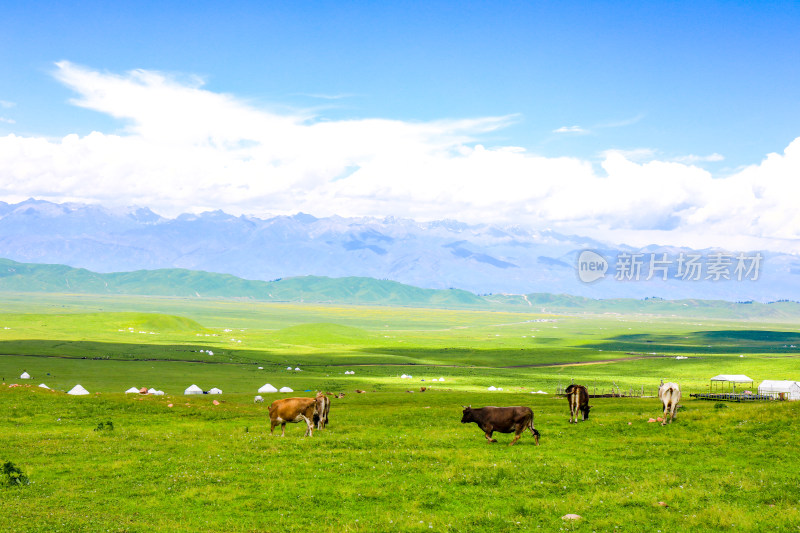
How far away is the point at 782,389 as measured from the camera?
2992 inches

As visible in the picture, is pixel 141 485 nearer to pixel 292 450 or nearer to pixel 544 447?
pixel 292 450

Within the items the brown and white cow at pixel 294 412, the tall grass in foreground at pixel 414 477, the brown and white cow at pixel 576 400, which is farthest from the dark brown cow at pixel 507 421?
the brown and white cow at pixel 294 412

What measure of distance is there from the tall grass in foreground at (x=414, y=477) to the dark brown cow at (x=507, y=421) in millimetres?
846

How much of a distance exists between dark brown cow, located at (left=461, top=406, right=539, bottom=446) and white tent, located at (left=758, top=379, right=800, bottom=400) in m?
56.5

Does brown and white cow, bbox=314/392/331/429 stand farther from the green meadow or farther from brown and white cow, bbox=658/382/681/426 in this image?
brown and white cow, bbox=658/382/681/426

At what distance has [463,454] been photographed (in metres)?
28.0

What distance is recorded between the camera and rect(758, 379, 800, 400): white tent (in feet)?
235

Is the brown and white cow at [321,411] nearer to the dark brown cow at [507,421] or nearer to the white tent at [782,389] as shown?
the dark brown cow at [507,421]

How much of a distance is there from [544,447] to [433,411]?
20094 millimetres

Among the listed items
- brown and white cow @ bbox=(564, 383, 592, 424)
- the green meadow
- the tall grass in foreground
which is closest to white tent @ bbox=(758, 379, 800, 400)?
the green meadow

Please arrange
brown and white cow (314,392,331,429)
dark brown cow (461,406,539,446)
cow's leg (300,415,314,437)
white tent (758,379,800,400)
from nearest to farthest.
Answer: dark brown cow (461,406,539,446) < cow's leg (300,415,314,437) < brown and white cow (314,392,331,429) < white tent (758,379,800,400)

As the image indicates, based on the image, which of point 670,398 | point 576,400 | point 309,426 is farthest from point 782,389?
point 309,426

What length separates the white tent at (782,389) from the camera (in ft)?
235

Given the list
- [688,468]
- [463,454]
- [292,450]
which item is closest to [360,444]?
[292,450]
